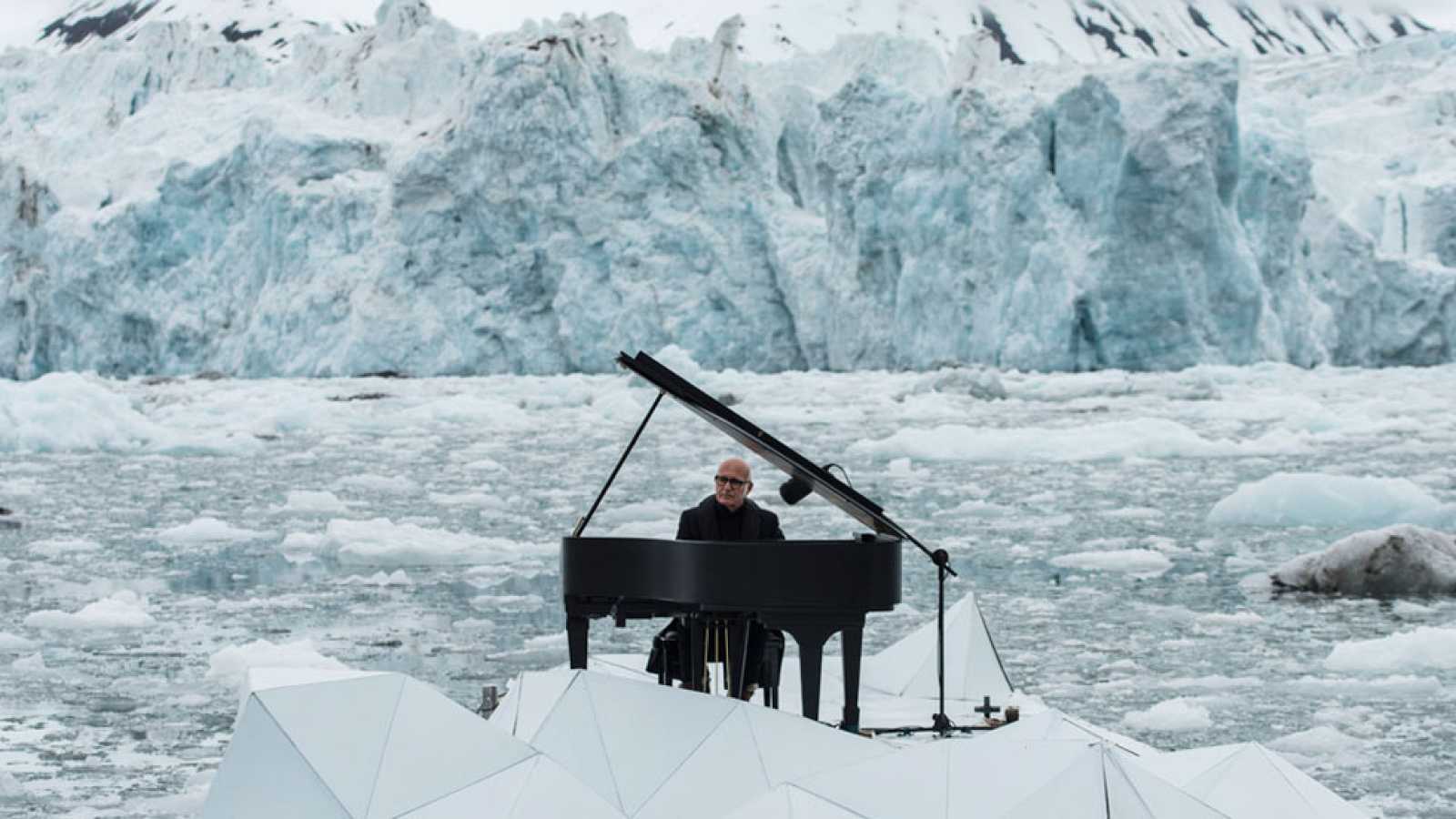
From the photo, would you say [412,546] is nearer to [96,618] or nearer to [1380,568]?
[96,618]

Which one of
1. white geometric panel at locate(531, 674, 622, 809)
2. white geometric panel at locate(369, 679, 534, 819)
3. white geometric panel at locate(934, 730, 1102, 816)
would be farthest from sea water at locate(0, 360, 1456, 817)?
white geometric panel at locate(934, 730, 1102, 816)

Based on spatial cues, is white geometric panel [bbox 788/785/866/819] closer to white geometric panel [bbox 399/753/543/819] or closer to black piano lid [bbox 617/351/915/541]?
white geometric panel [bbox 399/753/543/819]

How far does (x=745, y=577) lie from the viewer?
4.78 m

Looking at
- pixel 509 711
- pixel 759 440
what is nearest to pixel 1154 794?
pixel 759 440

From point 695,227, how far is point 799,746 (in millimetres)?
33662

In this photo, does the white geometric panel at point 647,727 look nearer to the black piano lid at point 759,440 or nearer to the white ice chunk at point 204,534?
the black piano lid at point 759,440

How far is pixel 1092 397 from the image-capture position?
29547 millimetres

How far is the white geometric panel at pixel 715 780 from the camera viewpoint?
171 inches

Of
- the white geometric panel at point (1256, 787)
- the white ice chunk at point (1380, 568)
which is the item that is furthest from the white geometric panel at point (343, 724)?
the white ice chunk at point (1380, 568)

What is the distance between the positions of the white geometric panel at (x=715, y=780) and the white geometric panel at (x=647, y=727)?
0.09 feet

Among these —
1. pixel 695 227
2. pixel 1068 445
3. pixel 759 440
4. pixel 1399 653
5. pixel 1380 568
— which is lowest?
pixel 1068 445

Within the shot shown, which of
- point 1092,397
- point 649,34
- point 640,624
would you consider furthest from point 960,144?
point 649,34

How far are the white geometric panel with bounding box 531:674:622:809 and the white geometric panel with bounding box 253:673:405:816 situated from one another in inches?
17.9

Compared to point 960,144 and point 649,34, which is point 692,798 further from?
point 649,34
